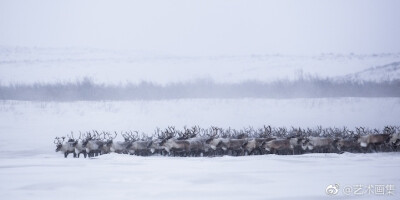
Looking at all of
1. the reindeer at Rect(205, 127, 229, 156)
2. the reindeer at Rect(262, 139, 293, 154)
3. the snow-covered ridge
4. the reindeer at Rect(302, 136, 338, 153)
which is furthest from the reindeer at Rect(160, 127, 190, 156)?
the snow-covered ridge

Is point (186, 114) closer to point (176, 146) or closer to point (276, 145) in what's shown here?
point (176, 146)

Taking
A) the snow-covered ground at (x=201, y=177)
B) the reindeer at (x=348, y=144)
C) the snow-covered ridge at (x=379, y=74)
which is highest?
the snow-covered ridge at (x=379, y=74)

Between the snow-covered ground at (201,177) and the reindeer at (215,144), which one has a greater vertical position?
the reindeer at (215,144)

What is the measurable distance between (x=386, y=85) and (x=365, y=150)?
21.3 m

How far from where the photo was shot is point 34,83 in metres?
48.0

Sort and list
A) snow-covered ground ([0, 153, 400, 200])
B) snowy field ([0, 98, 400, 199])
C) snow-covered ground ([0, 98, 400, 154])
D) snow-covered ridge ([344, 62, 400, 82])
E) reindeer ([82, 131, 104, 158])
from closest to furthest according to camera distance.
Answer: snow-covered ground ([0, 153, 400, 200])
snowy field ([0, 98, 400, 199])
reindeer ([82, 131, 104, 158])
snow-covered ground ([0, 98, 400, 154])
snow-covered ridge ([344, 62, 400, 82])

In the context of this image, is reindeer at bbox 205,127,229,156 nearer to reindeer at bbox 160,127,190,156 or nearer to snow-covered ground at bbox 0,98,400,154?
Answer: reindeer at bbox 160,127,190,156

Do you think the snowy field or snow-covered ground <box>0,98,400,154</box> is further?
snow-covered ground <box>0,98,400,154</box>

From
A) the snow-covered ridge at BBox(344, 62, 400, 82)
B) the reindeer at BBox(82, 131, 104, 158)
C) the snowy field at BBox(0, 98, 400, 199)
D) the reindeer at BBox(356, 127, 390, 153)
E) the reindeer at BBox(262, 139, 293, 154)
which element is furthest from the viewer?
the snow-covered ridge at BBox(344, 62, 400, 82)

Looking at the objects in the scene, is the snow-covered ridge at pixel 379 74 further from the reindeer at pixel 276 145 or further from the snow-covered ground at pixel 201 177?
the snow-covered ground at pixel 201 177

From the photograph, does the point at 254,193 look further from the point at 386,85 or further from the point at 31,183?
the point at 386,85

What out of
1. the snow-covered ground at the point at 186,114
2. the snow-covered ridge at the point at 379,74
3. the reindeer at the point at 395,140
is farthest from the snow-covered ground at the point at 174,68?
the reindeer at the point at 395,140

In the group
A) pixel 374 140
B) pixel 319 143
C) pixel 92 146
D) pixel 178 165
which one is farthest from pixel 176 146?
pixel 374 140

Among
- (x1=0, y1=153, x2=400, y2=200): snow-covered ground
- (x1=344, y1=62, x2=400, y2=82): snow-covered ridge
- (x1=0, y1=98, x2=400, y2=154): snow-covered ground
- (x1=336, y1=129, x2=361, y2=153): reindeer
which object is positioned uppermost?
(x1=344, y1=62, x2=400, y2=82): snow-covered ridge
